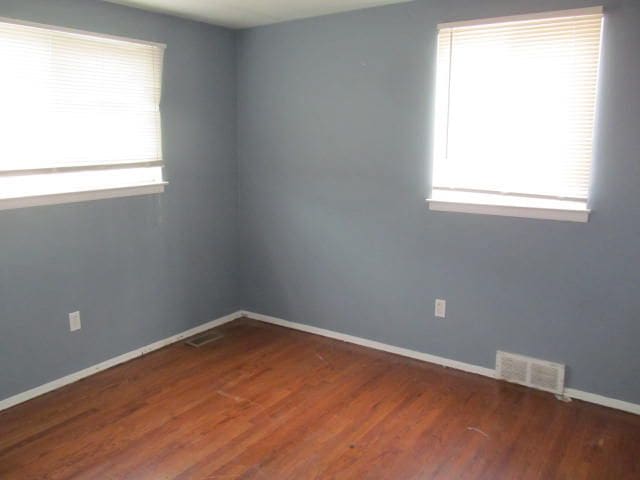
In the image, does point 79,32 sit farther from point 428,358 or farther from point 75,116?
point 428,358

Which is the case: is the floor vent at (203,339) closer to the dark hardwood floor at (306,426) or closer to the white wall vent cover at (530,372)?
the dark hardwood floor at (306,426)

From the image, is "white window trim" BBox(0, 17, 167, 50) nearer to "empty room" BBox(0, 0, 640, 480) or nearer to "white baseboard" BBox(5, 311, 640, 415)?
"empty room" BBox(0, 0, 640, 480)

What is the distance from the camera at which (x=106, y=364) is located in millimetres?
3432

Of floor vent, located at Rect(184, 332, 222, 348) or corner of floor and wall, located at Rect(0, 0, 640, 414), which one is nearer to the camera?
corner of floor and wall, located at Rect(0, 0, 640, 414)

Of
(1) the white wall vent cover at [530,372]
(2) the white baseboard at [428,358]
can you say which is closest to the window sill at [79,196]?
(2) the white baseboard at [428,358]

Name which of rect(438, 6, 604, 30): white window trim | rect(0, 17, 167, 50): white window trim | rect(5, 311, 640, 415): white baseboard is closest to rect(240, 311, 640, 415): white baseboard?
rect(5, 311, 640, 415): white baseboard

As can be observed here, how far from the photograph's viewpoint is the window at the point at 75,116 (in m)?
2.84

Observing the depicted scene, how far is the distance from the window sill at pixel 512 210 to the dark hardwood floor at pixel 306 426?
1028mm

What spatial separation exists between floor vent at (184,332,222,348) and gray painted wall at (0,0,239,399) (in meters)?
0.12

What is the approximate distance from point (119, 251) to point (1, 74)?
1.21 meters

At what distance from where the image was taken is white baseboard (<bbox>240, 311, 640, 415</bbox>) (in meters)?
2.93

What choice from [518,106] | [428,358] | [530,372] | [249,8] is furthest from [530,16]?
[428,358]

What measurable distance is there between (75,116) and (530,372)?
3.07m

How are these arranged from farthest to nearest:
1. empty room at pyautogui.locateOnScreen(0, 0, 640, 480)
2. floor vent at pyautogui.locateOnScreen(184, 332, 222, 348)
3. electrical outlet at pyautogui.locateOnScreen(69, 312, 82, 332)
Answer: floor vent at pyautogui.locateOnScreen(184, 332, 222, 348) < electrical outlet at pyautogui.locateOnScreen(69, 312, 82, 332) < empty room at pyautogui.locateOnScreen(0, 0, 640, 480)
